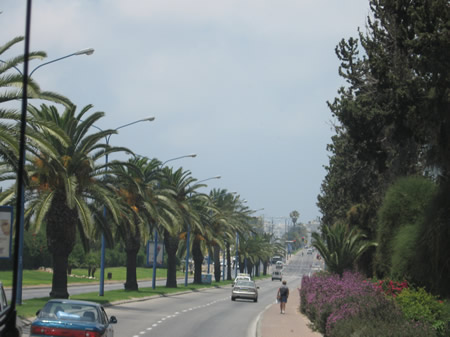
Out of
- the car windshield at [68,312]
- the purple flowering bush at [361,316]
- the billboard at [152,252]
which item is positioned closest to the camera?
the car windshield at [68,312]

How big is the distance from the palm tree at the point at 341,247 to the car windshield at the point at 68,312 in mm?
25865

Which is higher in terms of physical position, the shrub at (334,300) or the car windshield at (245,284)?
the car windshield at (245,284)

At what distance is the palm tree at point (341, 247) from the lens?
131 feet

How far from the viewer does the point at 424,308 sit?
20938 mm

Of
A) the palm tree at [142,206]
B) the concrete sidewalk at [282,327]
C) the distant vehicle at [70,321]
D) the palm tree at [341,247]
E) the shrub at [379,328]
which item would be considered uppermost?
the palm tree at [142,206]

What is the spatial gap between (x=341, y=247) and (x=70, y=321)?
27335mm

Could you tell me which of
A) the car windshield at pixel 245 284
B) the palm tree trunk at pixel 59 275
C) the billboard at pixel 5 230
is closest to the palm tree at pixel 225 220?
the car windshield at pixel 245 284

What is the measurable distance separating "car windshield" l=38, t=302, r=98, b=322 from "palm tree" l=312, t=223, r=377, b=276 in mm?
25865

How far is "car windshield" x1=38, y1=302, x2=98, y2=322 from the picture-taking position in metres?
15.0

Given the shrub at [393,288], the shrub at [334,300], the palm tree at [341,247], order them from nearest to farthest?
the shrub at [334,300], the shrub at [393,288], the palm tree at [341,247]

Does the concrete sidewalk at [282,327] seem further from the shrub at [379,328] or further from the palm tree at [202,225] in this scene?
the palm tree at [202,225]

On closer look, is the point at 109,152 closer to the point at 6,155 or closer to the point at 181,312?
the point at 181,312

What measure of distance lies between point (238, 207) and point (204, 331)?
69.0 meters

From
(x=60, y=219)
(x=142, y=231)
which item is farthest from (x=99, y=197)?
(x=142, y=231)
